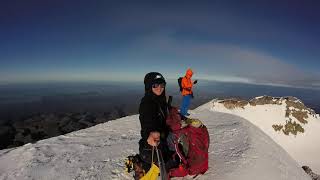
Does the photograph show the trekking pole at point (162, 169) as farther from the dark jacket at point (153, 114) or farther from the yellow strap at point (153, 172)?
the dark jacket at point (153, 114)

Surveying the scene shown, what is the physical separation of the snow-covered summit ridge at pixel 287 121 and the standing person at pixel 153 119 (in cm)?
5863

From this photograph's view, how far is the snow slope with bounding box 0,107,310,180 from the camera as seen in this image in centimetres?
840

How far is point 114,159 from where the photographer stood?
10109 mm

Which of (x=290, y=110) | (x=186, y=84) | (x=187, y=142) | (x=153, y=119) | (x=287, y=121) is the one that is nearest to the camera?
(x=153, y=119)

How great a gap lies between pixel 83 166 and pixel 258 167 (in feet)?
18.7

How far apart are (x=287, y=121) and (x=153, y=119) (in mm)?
77001

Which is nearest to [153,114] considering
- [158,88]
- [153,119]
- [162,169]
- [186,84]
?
[153,119]

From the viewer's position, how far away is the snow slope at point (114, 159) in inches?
331

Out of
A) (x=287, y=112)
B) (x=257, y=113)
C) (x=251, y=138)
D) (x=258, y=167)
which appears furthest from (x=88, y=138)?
(x=287, y=112)

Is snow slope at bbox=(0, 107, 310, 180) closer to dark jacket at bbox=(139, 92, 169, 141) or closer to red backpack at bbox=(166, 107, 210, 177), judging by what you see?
red backpack at bbox=(166, 107, 210, 177)

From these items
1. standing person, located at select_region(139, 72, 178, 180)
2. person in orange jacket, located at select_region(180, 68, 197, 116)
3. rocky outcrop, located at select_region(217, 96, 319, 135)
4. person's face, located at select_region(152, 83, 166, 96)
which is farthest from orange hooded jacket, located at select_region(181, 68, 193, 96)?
rocky outcrop, located at select_region(217, 96, 319, 135)

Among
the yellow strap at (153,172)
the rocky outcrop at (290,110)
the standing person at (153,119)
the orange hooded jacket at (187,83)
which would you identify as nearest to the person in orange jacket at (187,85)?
the orange hooded jacket at (187,83)

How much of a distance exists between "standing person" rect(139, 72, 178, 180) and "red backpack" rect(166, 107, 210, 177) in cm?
21

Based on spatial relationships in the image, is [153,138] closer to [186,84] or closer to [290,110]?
[186,84]
